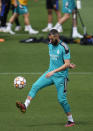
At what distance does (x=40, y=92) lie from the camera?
1639cm

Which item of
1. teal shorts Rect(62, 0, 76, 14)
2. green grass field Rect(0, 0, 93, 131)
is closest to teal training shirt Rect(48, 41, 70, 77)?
green grass field Rect(0, 0, 93, 131)

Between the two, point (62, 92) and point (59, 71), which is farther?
point (62, 92)

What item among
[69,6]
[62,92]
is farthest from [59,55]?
[69,6]

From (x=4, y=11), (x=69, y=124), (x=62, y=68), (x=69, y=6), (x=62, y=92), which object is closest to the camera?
(x=62, y=68)

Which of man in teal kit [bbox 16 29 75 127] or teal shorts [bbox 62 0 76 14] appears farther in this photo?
teal shorts [bbox 62 0 76 14]

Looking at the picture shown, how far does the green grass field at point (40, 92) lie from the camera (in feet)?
43.4

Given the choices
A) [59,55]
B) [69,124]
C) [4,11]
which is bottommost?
[4,11]

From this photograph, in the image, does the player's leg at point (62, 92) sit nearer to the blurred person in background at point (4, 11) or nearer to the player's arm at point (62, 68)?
the player's arm at point (62, 68)

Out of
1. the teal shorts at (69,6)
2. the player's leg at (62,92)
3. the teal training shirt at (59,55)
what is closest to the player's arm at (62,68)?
the teal training shirt at (59,55)

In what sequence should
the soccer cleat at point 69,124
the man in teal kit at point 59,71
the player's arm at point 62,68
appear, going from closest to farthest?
the player's arm at point 62,68 < the man in teal kit at point 59,71 < the soccer cleat at point 69,124

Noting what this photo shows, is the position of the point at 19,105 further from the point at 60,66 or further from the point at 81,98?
the point at 81,98

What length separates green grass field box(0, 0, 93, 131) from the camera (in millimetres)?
13242

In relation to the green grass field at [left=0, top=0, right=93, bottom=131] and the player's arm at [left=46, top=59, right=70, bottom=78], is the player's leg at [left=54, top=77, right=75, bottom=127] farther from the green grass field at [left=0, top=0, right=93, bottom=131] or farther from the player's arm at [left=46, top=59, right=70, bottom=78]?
the green grass field at [left=0, top=0, right=93, bottom=131]

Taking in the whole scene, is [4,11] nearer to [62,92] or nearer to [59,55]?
[59,55]
